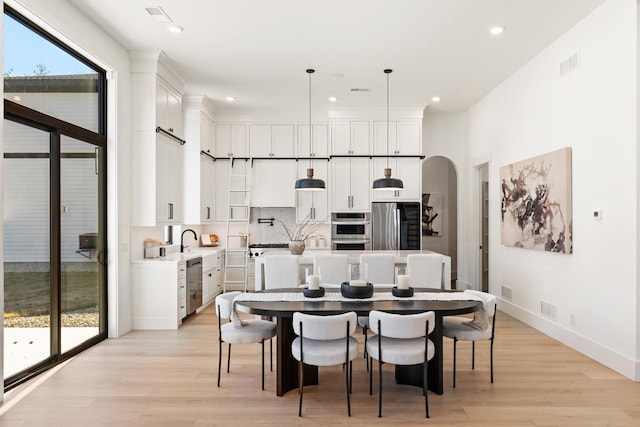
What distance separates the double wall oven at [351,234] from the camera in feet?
23.5

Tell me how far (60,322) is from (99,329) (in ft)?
2.32

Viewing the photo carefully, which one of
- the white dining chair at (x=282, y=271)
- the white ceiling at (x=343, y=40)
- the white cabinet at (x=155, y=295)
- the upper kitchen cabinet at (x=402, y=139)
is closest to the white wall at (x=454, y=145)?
the upper kitchen cabinet at (x=402, y=139)

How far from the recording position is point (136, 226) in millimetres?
5012

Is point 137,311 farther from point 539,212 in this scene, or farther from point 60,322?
point 539,212

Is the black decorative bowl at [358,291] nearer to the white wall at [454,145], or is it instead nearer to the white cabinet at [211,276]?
the white cabinet at [211,276]

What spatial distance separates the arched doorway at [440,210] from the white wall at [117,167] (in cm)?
576

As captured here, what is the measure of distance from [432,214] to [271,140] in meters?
3.63

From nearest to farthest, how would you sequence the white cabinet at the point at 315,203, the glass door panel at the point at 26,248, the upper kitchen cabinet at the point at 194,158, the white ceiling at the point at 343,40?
the glass door panel at the point at 26,248
the white ceiling at the point at 343,40
the upper kitchen cabinet at the point at 194,158
the white cabinet at the point at 315,203

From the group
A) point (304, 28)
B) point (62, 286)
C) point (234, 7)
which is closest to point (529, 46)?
point (304, 28)

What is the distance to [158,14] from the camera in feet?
13.0

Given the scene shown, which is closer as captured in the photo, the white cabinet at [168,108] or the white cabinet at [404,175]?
the white cabinet at [168,108]

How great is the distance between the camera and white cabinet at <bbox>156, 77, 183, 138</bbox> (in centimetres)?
510

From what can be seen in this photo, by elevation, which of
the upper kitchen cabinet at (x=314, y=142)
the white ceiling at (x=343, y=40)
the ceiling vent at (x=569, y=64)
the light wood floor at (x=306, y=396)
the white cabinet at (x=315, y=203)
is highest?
the white ceiling at (x=343, y=40)

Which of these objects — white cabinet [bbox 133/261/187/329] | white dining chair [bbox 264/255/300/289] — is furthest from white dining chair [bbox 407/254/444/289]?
white cabinet [bbox 133/261/187/329]
